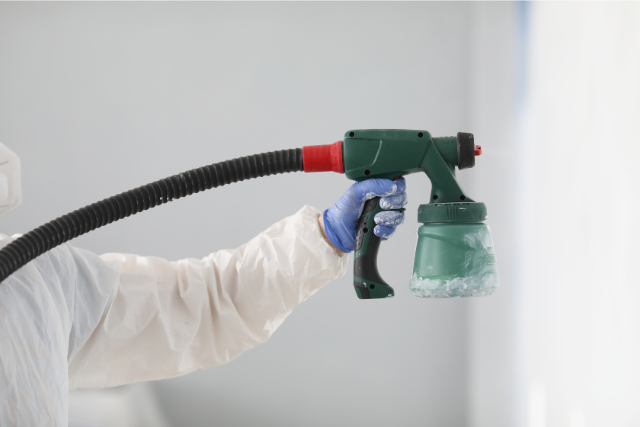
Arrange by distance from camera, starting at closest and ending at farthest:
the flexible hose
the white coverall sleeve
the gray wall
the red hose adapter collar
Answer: the flexible hose < the red hose adapter collar < the white coverall sleeve < the gray wall

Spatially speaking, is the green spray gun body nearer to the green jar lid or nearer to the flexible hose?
the green jar lid

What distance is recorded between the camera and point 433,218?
0.66m

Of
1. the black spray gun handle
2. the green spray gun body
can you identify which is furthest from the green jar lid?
the black spray gun handle

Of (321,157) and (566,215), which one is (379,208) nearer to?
(321,157)

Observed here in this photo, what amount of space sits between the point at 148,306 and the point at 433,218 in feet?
1.89

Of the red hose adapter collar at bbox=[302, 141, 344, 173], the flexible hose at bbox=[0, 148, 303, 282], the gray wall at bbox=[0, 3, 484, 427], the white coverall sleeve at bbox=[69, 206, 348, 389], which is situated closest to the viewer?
the flexible hose at bbox=[0, 148, 303, 282]

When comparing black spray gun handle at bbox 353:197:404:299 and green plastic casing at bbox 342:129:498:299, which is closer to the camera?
green plastic casing at bbox 342:129:498:299

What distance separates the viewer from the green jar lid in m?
0.64

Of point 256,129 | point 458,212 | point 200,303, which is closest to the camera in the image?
point 458,212

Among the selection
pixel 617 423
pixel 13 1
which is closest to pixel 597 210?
pixel 617 423

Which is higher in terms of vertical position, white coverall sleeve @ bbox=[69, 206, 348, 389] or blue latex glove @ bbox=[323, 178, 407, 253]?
blue latex glove @ bbox=[323, 178, 407, 253]

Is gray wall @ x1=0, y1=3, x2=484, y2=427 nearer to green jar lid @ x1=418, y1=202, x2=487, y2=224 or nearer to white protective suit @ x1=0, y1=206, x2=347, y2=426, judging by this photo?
white protective suit @ x1=0, y1=206, x2=347, y2=426

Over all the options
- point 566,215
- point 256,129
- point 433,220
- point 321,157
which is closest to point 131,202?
point 321,157

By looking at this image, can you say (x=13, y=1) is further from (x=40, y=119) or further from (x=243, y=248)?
(x=243, y=248)
